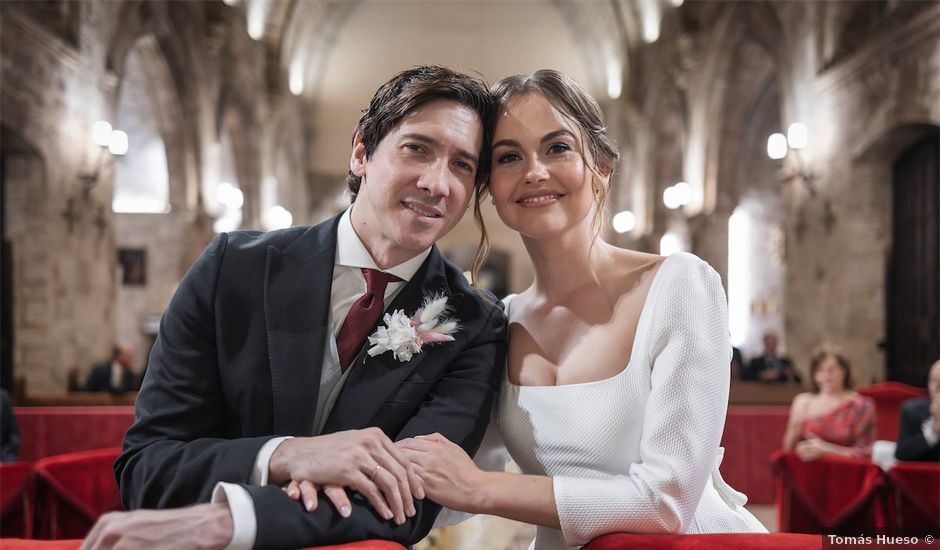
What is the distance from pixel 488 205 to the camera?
12875mm

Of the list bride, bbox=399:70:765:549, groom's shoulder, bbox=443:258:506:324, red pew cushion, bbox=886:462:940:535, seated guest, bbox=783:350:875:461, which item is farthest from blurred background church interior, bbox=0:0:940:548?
red pew cushion, bbox=886:462:940:535

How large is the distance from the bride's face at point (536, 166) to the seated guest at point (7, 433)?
501 cm

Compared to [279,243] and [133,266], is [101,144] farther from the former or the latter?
[279,243]

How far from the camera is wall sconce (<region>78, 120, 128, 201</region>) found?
951 cm

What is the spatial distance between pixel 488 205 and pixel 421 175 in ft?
36.6

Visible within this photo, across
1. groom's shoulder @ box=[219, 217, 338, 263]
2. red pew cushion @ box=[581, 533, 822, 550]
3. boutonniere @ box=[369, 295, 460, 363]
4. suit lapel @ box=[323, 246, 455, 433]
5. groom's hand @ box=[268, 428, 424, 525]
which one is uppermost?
groom's shoulder @ box=[219, 217, 338, 263]

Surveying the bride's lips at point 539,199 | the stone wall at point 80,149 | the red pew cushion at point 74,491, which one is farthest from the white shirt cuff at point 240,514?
the stone wall at point 80,149

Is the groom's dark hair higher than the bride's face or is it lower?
higher

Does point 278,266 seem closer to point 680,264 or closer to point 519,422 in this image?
point 519,422

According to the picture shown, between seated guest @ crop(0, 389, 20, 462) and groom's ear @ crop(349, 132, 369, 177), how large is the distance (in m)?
4.79

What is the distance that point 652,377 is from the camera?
177 centimetres

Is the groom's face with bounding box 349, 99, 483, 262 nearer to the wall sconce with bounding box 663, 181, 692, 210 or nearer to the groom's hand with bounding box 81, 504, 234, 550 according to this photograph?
the groom's hand with bounding box 81, 504, 234, 550

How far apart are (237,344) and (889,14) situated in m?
9.14

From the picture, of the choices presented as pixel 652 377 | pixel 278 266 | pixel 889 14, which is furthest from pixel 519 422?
pixel 889 14
